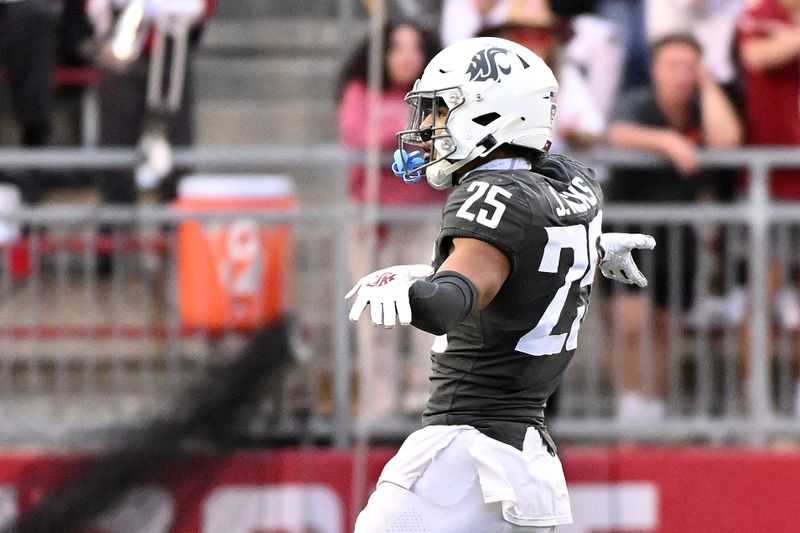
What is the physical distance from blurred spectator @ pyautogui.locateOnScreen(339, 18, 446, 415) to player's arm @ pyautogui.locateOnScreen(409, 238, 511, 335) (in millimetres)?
3049

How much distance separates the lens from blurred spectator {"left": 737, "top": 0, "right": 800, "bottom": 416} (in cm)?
743

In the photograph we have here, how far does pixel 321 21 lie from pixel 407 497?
22.2ft

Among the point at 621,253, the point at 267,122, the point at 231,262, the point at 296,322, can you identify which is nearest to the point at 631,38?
the point at 296,322

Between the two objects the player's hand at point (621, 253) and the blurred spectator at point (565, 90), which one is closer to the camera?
the player's hand at point (621, 253)

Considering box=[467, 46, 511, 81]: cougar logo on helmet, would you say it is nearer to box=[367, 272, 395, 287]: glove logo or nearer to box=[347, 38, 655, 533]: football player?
box=[347, 38, 655, 533]: football player

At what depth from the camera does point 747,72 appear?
768cm

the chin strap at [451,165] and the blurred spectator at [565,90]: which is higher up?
the blurred spectator at [565,90]

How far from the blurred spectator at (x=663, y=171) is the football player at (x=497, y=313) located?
292 cm

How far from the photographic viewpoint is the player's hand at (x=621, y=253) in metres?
4.67

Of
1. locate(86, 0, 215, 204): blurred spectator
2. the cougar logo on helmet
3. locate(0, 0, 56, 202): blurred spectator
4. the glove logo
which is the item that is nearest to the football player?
the cougar logo on helmet

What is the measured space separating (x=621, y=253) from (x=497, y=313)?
2.05ft

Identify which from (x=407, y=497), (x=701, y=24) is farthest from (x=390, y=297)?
(x=701, y=24)

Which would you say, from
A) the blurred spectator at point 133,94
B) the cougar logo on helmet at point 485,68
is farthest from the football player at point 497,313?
the blurred spectator at point 133,94

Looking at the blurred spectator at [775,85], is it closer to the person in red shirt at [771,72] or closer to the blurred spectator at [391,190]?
the person in red shirt at [771,72]
